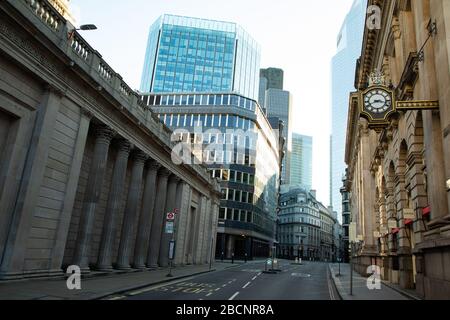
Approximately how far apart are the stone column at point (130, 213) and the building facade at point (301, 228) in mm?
113421

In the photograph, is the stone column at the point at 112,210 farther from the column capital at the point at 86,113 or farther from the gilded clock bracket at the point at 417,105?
the gilded clock bracket at the point at 417,105

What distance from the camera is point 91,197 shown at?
815 inches

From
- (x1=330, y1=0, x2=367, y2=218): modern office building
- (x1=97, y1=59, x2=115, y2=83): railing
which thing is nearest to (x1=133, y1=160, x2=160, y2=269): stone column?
(x1=97, y1=59, x2=115, y2=83): railing

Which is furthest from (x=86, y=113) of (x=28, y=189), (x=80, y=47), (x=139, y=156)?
(x=139, y=156)

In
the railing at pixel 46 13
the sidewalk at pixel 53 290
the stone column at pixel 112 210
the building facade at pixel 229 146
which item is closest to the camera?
the sidewalk at pixel 53 290

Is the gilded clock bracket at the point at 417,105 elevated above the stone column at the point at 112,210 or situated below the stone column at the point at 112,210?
above

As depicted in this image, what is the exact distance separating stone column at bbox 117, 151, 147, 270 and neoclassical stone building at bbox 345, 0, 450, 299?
16992mm

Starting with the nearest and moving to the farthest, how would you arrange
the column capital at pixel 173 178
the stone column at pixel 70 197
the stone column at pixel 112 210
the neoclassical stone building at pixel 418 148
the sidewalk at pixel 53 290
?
the sidewalk at pixel 53 290 < the neoclassical stone building at pixel 418 148 < the stone column at pixel 70 197 < the stone column at pixel 112 210 < the column capital at pixel 173 178

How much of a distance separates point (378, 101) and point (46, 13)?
1574 centimetres

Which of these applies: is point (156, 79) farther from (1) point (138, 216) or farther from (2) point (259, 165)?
(1) point (138, 216)

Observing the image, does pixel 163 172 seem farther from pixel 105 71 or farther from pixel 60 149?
pixel 60 149

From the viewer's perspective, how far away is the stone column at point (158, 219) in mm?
30281

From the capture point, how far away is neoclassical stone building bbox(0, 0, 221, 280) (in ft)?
49.3

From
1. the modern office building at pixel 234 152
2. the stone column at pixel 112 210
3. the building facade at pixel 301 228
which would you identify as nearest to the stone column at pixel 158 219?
the stone column at pixel 112 210
